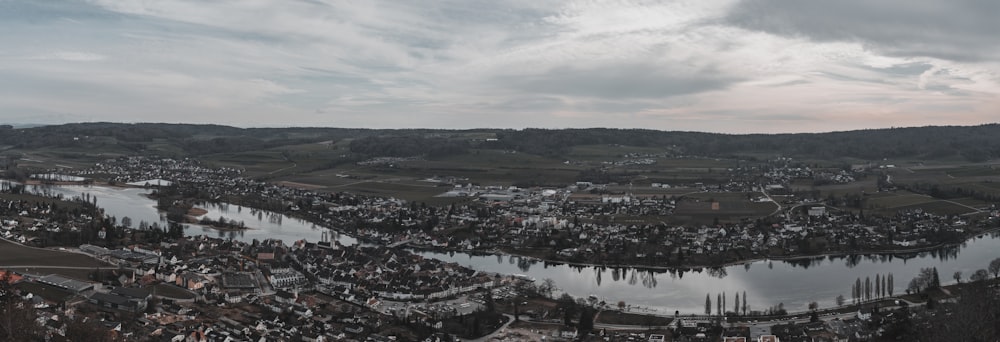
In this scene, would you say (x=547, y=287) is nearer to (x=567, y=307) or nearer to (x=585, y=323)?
(x=567, y=307)

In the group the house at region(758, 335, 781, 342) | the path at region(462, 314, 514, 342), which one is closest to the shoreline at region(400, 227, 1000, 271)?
the path at region(462, 314, 514, 342)

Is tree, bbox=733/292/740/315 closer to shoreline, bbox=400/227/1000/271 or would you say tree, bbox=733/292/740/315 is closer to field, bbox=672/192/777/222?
shoreline, bbox=400/227/1000/271

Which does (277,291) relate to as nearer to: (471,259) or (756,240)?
(471,259)

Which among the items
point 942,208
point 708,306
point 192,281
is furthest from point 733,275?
point 942,208

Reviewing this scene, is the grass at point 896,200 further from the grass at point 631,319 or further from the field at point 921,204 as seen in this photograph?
the grass at point 631,319

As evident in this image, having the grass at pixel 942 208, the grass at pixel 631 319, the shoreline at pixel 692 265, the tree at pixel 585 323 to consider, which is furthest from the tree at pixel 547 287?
the grass at pixel 942 208
